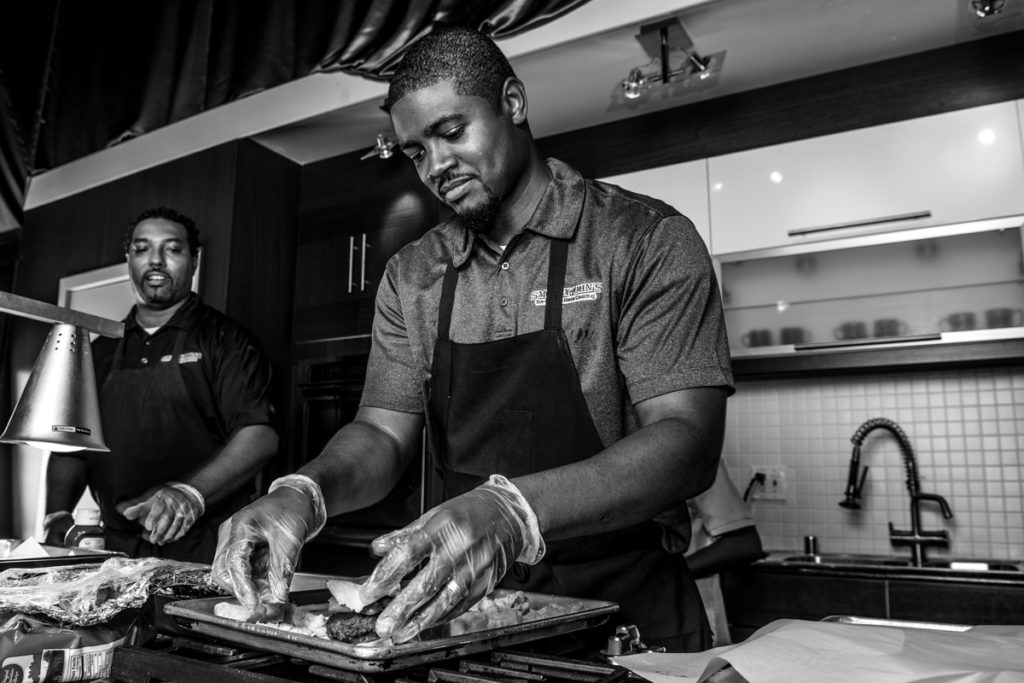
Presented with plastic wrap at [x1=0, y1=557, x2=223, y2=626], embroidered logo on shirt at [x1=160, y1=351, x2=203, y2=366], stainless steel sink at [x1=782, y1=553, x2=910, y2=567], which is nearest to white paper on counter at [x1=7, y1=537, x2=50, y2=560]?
plastic wrap at [x1=0, y1=557, x2=223, y2=626]

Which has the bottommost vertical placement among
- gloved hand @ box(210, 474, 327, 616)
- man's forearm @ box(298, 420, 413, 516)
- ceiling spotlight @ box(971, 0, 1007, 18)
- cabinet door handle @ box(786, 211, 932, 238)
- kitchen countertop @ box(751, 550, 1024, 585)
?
kitchen countertop @ box(751, 550, 1024, 585)

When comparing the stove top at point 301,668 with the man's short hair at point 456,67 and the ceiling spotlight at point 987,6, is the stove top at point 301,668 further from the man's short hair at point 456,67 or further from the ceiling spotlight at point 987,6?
the ceiling spotlight at point 987,6

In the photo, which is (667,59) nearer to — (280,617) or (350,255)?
(350,255)

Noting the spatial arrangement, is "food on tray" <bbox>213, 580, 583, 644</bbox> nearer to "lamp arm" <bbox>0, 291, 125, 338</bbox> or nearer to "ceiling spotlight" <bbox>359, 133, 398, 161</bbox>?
"lamp arm" <bbox>0, 291, 125, 338</bbox>

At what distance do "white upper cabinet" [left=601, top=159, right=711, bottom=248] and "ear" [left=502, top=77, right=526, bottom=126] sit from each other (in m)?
1.60

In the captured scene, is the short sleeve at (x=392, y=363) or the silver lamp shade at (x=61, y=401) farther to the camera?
the short sleeve at (x=392, y=363)

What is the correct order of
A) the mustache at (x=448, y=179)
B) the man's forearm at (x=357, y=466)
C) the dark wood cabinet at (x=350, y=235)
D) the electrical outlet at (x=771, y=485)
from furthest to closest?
the dark wood cabinet at (x=350, y=235) → the electrical outlet at (x=771, y=485) → the mustache at (x=448, y=179) → the man's forearm at (x=357, y=466)

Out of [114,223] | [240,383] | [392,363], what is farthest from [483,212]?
[114,223]

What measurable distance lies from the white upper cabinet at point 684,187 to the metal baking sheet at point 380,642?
2.22m

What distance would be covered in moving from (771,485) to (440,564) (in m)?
2.61

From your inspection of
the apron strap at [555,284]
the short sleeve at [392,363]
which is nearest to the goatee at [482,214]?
the apron strap at [555,284]

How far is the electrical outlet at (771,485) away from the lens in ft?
10.3

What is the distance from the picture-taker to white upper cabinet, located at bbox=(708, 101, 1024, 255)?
8.40 ft

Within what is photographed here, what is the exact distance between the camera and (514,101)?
1.42 meters
